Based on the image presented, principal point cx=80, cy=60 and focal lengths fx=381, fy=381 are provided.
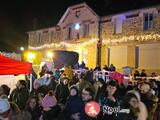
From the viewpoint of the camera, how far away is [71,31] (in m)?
39.9

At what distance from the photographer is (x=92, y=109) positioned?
7523 millimetres

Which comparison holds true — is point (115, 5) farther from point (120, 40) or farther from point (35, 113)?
point (35, 113)

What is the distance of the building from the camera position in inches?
1195

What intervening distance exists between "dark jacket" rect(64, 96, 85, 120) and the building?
846 inches

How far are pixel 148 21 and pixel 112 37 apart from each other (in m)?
4.34

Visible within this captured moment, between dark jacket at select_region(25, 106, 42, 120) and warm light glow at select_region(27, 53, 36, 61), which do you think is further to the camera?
warm light glow at select_region(27, 53, 36, 61)

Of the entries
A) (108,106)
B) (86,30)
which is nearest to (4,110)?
(108,106)

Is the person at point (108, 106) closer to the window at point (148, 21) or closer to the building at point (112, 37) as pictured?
the building at point (112, 37)

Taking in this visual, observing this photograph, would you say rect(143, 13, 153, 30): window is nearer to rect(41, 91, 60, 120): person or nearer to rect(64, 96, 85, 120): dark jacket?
rect(64, 96, 85, 120): dark jacket

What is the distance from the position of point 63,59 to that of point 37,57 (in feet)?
13.6

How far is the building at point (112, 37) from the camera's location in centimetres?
3034

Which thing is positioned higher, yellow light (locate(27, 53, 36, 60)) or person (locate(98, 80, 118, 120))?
yellow light (locate(27, 53, 36, 60))

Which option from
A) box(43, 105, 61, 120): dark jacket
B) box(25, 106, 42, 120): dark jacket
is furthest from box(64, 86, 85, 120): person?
box(25, 106, 42, 120): dark jacket

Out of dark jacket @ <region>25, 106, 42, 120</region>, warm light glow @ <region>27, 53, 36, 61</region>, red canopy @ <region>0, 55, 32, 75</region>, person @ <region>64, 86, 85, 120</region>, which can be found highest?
warm light glow @ <region>27, 53, 36, 61</region>
